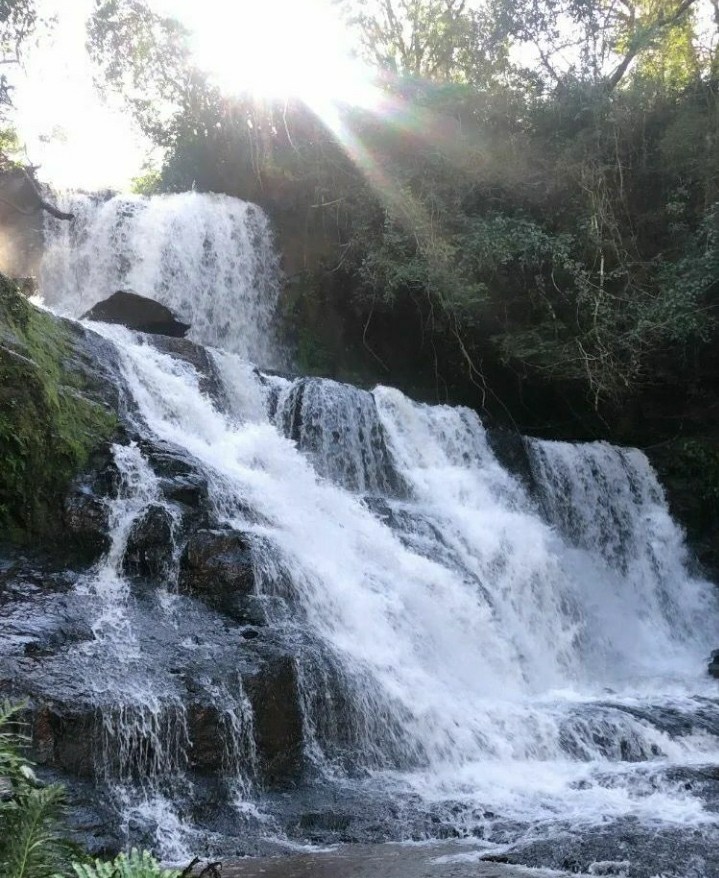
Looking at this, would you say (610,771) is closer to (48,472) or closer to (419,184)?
(48,472)

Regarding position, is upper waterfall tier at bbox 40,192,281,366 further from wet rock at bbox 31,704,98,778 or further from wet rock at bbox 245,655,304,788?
wet rock at bbox 31,704,98,778

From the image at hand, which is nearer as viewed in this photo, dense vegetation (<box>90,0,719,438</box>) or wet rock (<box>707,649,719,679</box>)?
wet rock (<box>707,649,719,679</box>)

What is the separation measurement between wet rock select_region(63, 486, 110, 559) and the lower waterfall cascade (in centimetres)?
13

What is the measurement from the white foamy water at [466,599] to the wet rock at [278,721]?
17 cm

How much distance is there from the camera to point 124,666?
658cm

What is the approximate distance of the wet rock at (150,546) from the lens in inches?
314

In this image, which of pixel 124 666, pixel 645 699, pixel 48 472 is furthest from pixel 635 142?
pixel 124 666

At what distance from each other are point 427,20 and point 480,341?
1201 centimetres

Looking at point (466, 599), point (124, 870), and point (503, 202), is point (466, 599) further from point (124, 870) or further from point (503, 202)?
point (503, 202)


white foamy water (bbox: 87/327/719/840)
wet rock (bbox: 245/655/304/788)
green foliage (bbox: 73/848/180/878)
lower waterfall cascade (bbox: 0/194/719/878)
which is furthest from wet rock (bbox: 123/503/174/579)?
green foliage (bbox: 73/848/180/878)

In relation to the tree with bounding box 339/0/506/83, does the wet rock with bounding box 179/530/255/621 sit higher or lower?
lower

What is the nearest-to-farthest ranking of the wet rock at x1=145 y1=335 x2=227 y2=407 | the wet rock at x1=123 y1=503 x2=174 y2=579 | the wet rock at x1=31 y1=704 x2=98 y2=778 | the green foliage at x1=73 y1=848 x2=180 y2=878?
the green foliage at x1=73 y1=848 x2=180 y2=878
the wet rock at x1=31 y1=704 x2=98 y2=778
the wet rock at x1=123 y1=503 x2=174 y2=579
the wet rock at x1=145 y1=335 x2=227 y2=407

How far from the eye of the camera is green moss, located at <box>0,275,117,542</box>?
8250mm

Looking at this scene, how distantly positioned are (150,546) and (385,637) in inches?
96.6
